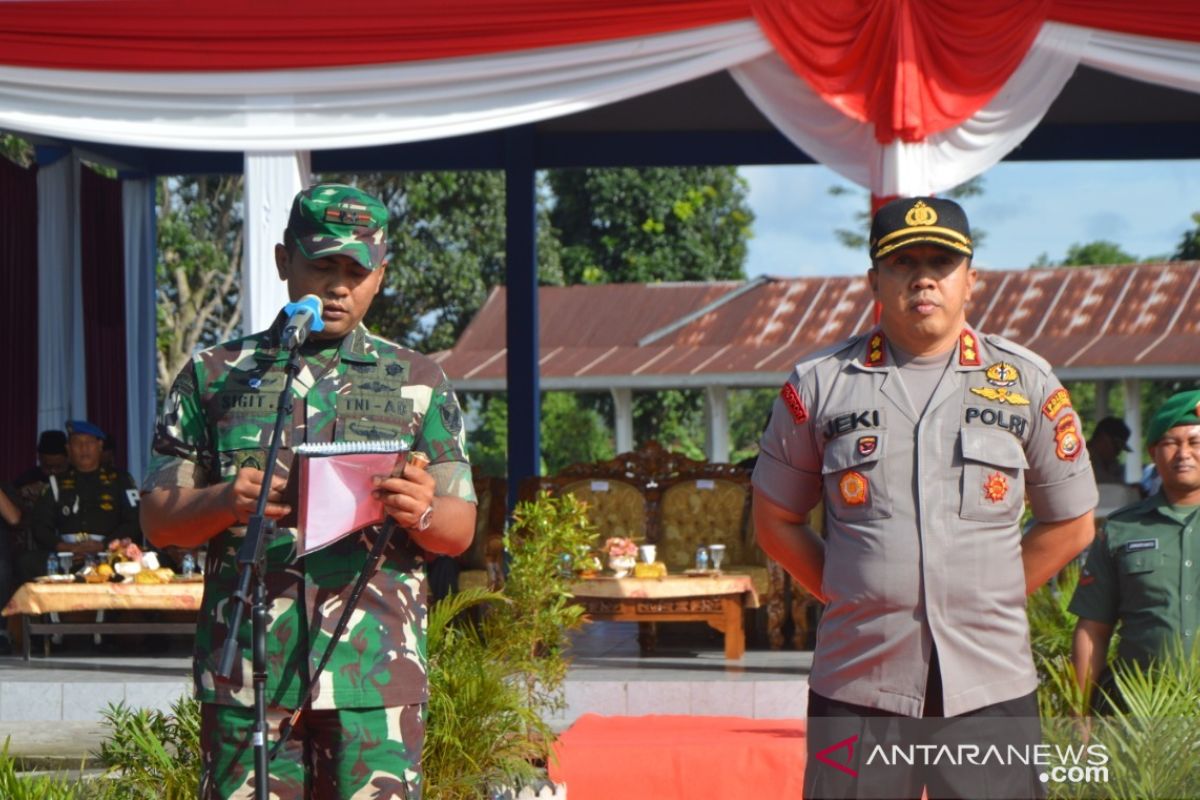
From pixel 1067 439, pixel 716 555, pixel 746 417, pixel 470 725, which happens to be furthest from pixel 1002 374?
pixel 746 417

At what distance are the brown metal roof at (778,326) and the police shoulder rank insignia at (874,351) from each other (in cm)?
1724

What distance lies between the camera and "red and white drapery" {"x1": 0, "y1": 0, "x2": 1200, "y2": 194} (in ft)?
23.5

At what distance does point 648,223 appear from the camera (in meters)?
27.2

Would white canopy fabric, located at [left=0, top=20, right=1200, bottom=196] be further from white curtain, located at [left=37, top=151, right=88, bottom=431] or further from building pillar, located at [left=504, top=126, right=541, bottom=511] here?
building pillar, located at [left=504, top=126, right=541, bottom=511]

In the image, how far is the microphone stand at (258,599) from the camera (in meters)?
2.34

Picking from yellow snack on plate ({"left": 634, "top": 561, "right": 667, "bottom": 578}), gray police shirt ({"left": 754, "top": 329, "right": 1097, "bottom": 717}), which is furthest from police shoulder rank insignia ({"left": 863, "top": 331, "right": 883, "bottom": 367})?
yellow snack on plate ({"left": 634, "top": 561, "right": 667, "bottom": 578})

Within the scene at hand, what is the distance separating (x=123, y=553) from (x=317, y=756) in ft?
20.8

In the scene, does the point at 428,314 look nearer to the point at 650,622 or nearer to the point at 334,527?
the point at 650,622

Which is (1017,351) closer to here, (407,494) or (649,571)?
(407,494)

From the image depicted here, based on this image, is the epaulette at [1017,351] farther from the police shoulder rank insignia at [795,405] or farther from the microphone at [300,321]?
the microphone at [300,321]

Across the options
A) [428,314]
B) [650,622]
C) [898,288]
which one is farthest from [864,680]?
[428,314]

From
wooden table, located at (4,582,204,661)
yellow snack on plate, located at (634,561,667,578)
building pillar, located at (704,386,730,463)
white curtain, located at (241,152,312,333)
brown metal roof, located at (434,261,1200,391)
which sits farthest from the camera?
building pillar, located at (704,386,730,463)

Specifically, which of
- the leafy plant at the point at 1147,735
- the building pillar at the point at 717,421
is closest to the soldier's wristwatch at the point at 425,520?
the leafy plant at the point at 1147,735

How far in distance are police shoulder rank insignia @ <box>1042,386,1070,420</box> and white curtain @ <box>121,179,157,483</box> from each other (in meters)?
10.1
